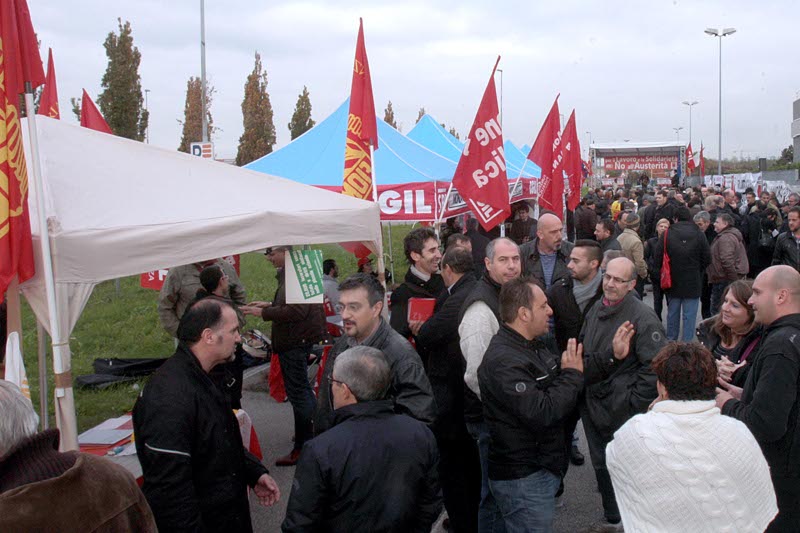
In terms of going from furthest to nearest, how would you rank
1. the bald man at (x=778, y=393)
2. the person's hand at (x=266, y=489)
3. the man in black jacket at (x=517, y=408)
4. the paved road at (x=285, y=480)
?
1. the paved road at (x=285, y=480)
2. the person's hand at (x=266, y=489)
3. the man in black jacket at (x=517, y=408)
4. the bald man at (x=778, y=393)

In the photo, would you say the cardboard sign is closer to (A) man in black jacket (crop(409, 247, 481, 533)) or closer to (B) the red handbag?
(A) man in black jacket (crop(409, 247, 481, 533))

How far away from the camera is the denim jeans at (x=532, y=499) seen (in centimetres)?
330

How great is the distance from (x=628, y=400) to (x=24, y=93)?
355 centimetres

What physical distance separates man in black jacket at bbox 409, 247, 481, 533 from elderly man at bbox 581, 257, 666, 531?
2.56 ft

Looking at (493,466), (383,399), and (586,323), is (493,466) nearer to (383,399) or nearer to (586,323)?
(383,399)

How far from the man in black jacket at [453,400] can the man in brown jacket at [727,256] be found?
6.49m

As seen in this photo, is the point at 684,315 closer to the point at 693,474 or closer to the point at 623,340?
the point at 623,340

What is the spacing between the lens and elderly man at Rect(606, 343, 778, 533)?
2.31 metres

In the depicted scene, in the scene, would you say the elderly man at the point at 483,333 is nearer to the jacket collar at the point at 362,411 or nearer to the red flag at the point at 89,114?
the jacket collar at the point at 362,411

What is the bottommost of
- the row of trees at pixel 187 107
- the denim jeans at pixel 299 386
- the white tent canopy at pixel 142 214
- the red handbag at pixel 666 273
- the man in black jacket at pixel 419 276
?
the denim jeans at pixel 299 386

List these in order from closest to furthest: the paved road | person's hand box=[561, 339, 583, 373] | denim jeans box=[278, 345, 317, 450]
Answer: person's hand box=[561, 339, 583, 373] → the paved road → denim jeans box=[278, 345, 317, 450]

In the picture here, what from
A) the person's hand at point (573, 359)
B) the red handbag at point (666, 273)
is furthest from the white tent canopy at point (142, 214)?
the red handbag at point (666, 273)

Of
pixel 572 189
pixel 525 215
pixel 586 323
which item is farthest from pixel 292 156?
pixel 586 323

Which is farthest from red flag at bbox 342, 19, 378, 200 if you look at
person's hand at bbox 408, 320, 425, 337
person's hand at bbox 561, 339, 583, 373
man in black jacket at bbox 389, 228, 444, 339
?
person's hand at bbox 561, 339, 583, 373
